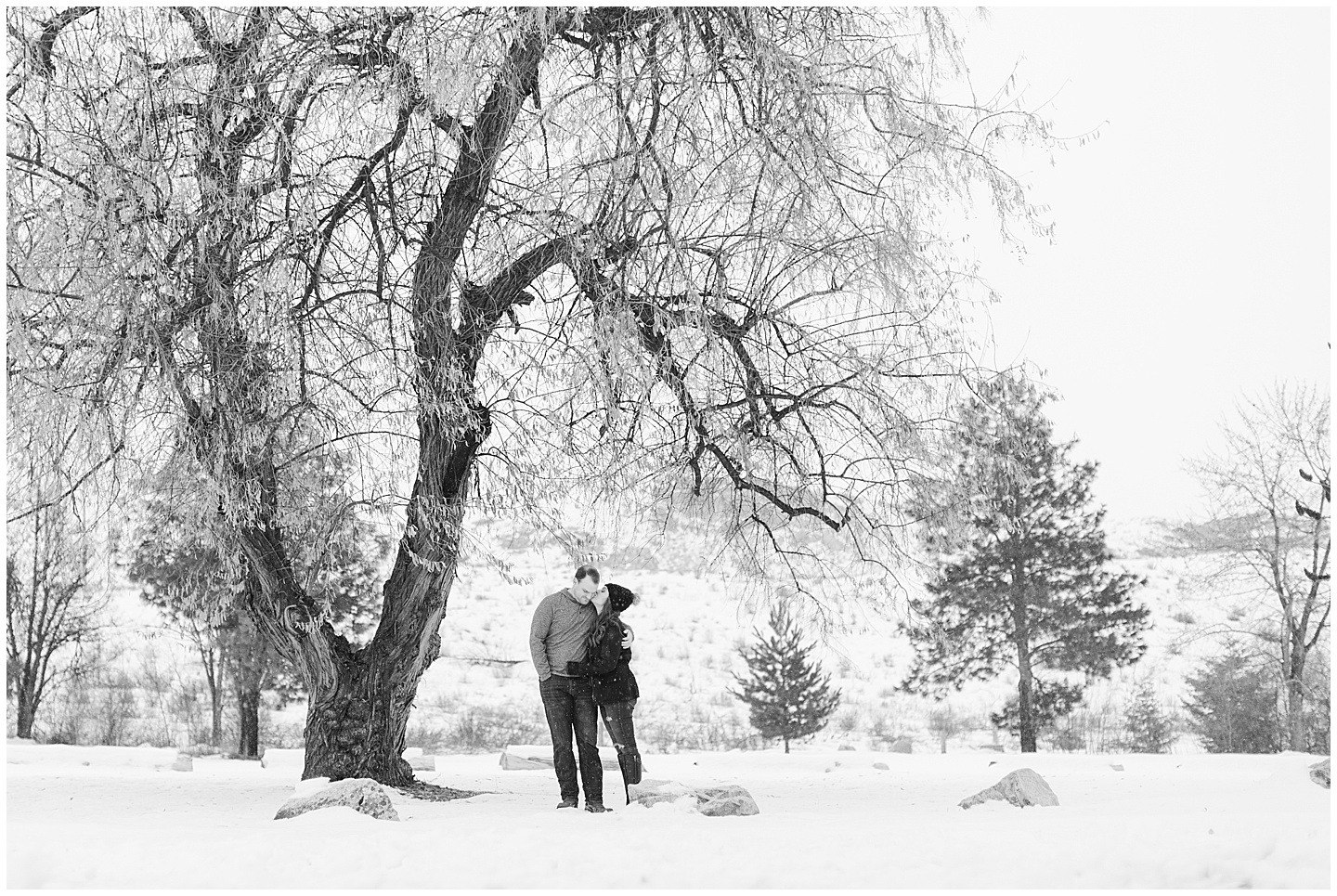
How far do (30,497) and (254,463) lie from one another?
1.43 m

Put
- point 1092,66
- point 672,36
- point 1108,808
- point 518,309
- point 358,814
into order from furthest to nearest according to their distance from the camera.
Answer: point 518,309, point 1092,66, point 672,36, point 1108,808, point 358,814

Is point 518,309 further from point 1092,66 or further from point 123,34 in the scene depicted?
point 1092,66

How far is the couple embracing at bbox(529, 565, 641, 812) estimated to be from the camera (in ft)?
19.0

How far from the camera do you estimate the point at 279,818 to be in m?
5.50

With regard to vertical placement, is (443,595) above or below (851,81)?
below

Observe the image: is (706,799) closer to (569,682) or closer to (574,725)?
(574,725)

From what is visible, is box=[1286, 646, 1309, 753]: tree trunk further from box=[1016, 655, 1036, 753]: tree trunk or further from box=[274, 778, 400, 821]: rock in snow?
box=[274, 778, 400, 821]: rock in snow

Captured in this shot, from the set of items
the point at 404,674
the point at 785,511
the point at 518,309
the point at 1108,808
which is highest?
the point at 518,309

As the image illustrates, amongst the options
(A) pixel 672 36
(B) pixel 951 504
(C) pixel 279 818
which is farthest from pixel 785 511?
(C) pixel 279 818

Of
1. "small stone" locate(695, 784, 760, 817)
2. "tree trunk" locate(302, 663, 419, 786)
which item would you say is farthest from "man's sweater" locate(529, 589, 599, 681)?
"tree trunk" locate(302, 663, 419, 786)

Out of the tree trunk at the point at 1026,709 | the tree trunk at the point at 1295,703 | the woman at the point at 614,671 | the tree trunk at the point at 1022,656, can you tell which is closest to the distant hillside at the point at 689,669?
the tree trunk at the point at 1295,703

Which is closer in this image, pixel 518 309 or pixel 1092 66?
pixel 1092 66

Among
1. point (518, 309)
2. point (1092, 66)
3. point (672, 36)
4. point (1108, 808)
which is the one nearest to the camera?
point (1108, 808)

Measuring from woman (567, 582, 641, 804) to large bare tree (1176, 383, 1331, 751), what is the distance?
54.0 ft
